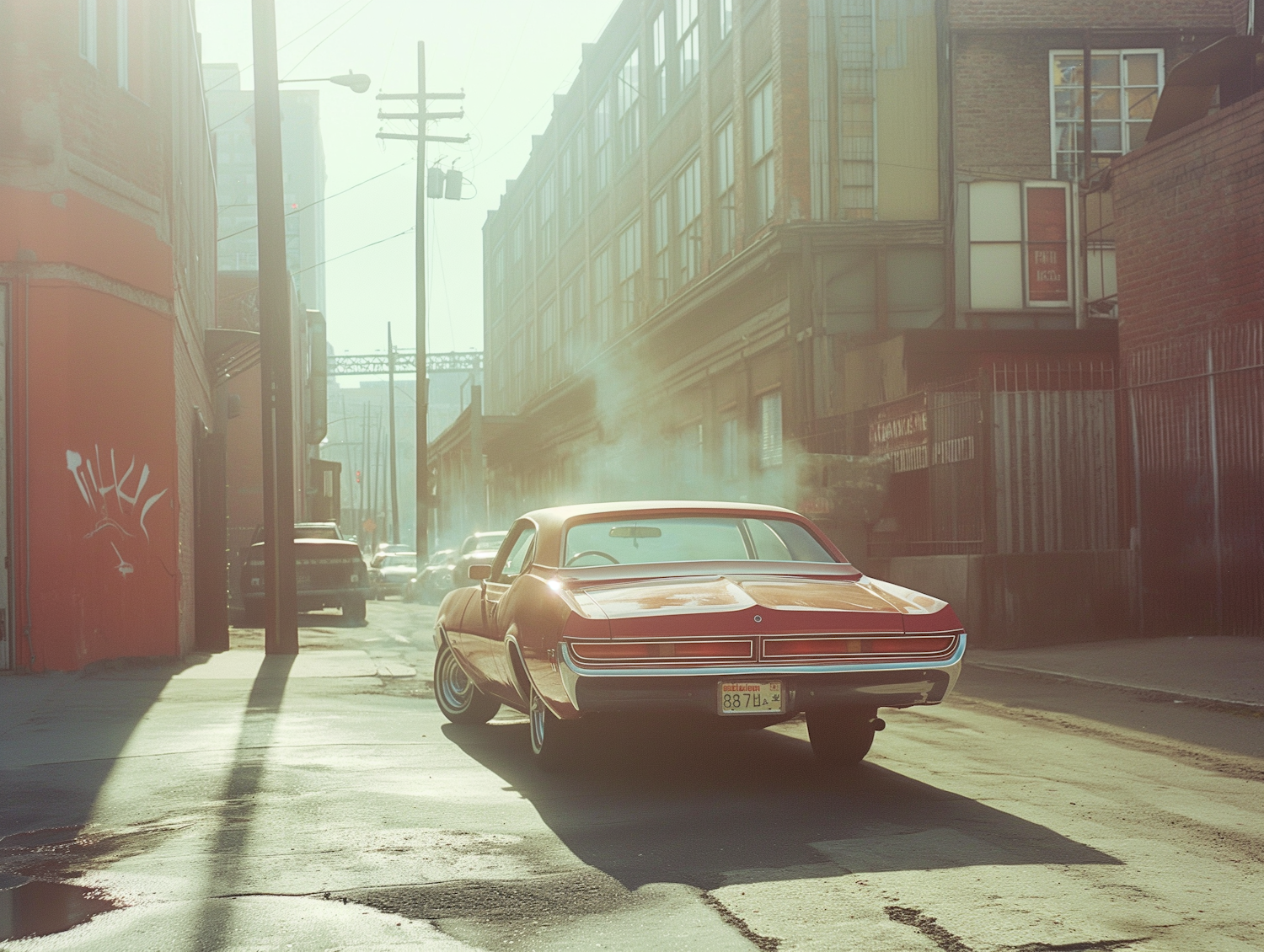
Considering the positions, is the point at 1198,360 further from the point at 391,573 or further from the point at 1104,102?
the point at 391,573

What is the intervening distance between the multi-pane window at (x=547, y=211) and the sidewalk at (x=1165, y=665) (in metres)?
33.8

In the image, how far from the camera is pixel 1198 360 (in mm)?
13734

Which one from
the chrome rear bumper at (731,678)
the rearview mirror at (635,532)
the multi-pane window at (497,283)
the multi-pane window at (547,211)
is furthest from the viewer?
the multi-pane window at (497,283)

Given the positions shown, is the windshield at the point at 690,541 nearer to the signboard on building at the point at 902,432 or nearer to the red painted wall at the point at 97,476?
the red painted wall at the point at 97,476

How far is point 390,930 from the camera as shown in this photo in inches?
160

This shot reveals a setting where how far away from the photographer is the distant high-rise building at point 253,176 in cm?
10991

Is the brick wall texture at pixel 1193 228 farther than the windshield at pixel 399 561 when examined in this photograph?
No

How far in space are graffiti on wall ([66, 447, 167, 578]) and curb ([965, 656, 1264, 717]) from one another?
8154 millimetres

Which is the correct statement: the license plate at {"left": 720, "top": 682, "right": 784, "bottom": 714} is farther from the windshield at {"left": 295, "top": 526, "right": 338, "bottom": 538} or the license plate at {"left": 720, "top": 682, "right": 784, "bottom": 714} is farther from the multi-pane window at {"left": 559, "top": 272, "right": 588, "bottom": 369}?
the multi-pane window at {"left": 559, "top": 272, "right": 588, "bottom": 369}

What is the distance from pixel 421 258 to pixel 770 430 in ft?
43.9

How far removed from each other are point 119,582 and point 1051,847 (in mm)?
10416

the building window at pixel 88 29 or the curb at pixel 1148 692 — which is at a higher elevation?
the building window at pixel 88 29

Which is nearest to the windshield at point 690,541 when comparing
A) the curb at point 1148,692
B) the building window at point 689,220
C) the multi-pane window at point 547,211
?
the curb at point 1148,692

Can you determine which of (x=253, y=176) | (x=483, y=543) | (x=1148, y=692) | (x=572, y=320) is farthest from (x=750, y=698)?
(x=253, y=176)
